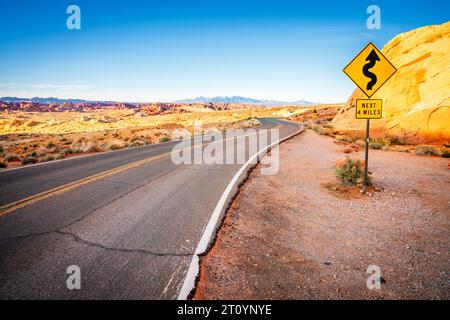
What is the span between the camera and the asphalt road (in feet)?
10.4

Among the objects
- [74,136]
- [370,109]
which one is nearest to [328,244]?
[370,109]

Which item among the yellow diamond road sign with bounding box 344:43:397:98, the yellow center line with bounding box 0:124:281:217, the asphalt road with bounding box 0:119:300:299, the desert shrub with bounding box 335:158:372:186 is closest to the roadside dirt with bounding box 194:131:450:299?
the desert shrub with bounding box 335:158:372:186

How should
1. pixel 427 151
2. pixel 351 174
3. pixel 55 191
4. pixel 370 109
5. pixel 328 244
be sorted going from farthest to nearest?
pixel 427 151 → pixel 351 174 → pixel 55 191 → pixel 370 109 → pixel 328 244

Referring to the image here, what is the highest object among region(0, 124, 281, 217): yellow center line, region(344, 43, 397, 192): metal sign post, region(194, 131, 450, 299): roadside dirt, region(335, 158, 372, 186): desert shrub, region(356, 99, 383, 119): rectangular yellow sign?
region(344, 43, 397, 192): metal sign post

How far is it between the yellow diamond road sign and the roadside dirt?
2774 mm

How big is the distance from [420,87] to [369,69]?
16873 millimetres

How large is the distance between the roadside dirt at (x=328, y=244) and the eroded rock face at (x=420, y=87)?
1047 cm

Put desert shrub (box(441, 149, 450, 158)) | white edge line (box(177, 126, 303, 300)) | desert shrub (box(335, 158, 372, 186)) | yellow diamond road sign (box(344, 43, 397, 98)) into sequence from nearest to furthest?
white edge line (box(177, 126, 303, 300)), yellow diamond road sign (box(344, 43, 397, 98)), desert shrub (box(335, 158, 372, 186)), desert shrub (box(441, 149, 450, 158))

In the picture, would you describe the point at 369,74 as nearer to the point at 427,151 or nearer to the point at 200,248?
the point at 200,248

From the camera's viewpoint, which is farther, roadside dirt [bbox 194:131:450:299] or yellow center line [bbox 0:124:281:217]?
yellow center line [bbox 0:124:281:217]

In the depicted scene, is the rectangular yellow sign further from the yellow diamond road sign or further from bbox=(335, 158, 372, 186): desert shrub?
bbox=(335, 158, 372, 186): desert shrub

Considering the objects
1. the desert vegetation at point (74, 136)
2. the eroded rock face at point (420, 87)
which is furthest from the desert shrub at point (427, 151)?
the desert vegetation at point (74, 136)

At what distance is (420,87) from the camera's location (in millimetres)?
19219
